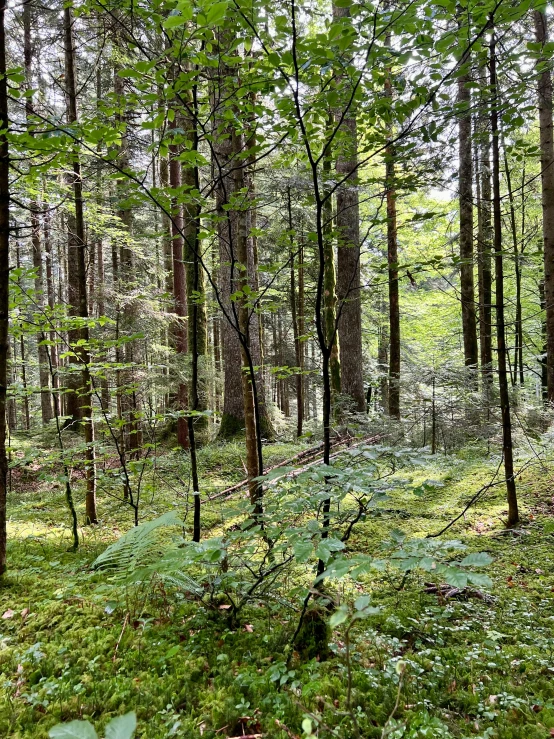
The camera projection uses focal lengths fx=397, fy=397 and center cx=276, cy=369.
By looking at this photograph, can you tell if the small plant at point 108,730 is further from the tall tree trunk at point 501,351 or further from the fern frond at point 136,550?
the tall tree trunk at point 501,351

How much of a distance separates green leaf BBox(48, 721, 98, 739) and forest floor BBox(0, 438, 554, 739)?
39.9 inches

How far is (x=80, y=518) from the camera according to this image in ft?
17.5

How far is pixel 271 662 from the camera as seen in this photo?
2422 millimetres

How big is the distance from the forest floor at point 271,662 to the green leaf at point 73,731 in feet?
3.33

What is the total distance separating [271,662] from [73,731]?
2.04 meters

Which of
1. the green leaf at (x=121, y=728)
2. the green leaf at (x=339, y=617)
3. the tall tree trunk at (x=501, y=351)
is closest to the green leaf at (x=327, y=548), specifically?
the green leaf at (x=339, y=617)

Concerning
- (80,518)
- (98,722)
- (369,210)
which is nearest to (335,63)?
(98,722)

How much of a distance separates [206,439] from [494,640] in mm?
8293

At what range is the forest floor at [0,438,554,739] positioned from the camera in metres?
2.00

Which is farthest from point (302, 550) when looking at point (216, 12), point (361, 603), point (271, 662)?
point (216, 12)

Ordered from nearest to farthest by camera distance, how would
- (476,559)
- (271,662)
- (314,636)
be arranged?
1. (476,559)
2. (271,662)
3. (314,636)

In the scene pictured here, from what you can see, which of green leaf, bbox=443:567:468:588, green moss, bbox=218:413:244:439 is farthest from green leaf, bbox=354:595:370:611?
green moss, bbox=218:413:244:439

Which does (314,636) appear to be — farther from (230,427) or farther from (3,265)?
(230,427)

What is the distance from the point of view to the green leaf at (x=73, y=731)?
74cm
